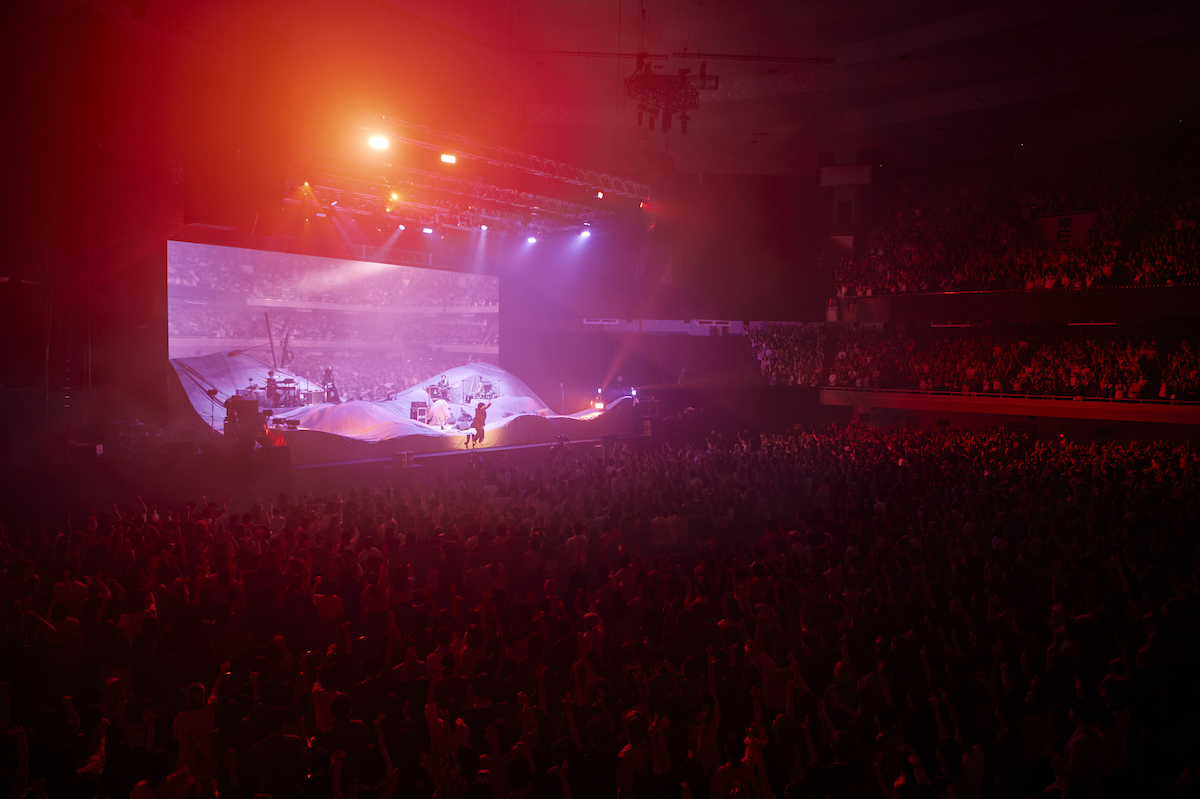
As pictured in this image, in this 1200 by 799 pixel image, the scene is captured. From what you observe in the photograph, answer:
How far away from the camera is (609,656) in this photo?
6.02m

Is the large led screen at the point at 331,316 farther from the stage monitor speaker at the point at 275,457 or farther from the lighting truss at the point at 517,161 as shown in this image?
the stage monitor speaker at the point at 275,457

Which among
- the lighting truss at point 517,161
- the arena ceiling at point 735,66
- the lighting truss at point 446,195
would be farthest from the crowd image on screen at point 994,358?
the lighting truss at point 446,195

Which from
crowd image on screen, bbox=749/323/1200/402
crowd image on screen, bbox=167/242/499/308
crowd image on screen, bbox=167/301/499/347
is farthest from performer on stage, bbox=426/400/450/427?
crowd image on screen, bbox=749/323/1200/402

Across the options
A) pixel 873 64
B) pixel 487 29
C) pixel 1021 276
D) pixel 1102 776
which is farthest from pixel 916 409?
pixel 1102 776

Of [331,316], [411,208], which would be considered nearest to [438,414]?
[331,316]

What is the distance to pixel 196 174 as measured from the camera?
35.1 feet

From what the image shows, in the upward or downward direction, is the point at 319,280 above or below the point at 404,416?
above

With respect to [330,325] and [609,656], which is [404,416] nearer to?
Result: [330,325]

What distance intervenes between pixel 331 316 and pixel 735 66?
13.8 metres

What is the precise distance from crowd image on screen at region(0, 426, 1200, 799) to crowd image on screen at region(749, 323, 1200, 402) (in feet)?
36.7

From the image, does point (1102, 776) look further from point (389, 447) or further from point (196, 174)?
point (389, 447)

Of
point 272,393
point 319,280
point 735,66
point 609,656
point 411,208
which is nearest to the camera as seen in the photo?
point 609,656

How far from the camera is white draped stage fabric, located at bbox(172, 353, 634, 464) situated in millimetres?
16047

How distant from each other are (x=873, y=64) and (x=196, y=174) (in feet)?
53.0
